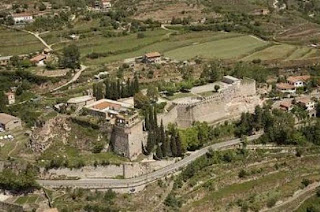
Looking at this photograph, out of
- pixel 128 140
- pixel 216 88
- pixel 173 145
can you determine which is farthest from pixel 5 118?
pixel 216 88

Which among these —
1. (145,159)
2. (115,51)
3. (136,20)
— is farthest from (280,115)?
(136,20)

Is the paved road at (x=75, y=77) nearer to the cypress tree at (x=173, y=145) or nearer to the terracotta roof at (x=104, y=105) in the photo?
the terracotta roof at (x=104, y=105)

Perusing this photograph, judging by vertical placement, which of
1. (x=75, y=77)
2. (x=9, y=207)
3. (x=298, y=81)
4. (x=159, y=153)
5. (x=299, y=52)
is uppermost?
(x=298, y=81)

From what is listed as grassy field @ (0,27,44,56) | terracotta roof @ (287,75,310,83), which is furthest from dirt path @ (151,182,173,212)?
grassy field @ (0,27,44,56)

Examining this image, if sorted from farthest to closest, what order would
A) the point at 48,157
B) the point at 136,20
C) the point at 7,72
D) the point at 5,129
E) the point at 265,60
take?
the point at 136,20, the point at 265,60, the point at 7,72, the point at 5,129, the point at 48,157

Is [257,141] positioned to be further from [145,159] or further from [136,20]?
[136,20]

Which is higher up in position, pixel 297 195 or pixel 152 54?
pixel 152 54

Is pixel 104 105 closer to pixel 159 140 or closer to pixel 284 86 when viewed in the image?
pixel 159 140

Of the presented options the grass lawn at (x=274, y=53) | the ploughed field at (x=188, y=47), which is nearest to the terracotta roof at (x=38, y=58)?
the ploughed field at (x=188, y=47)
